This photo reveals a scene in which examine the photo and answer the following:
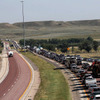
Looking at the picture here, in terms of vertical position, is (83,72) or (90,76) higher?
(90,76)

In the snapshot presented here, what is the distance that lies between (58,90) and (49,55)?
61250mm

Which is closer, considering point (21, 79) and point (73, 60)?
point (21, 79)

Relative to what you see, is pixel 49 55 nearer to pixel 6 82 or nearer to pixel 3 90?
pixel 6 82

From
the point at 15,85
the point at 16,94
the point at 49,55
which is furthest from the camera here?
the point at 49,55

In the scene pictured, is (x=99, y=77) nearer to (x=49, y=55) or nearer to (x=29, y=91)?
(x=29, y=91)

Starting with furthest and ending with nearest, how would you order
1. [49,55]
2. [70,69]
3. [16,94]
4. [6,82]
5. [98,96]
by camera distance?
[49,55] < [70,69] < [6,82] < [16,94] < [98,96]

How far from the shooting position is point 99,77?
166 feet

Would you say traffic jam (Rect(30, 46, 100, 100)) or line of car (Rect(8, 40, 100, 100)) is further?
traffic jam (Rect(30, 46, 100, 100))

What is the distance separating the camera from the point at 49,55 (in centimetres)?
10144

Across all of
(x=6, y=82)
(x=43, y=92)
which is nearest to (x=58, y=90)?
(x=43, y=92)

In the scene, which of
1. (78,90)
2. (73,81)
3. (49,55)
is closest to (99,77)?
(73,81)

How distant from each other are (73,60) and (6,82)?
76.0 feet

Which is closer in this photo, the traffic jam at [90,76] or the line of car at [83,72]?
the line of car at [83,72]

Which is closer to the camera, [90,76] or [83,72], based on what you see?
[90,76]
